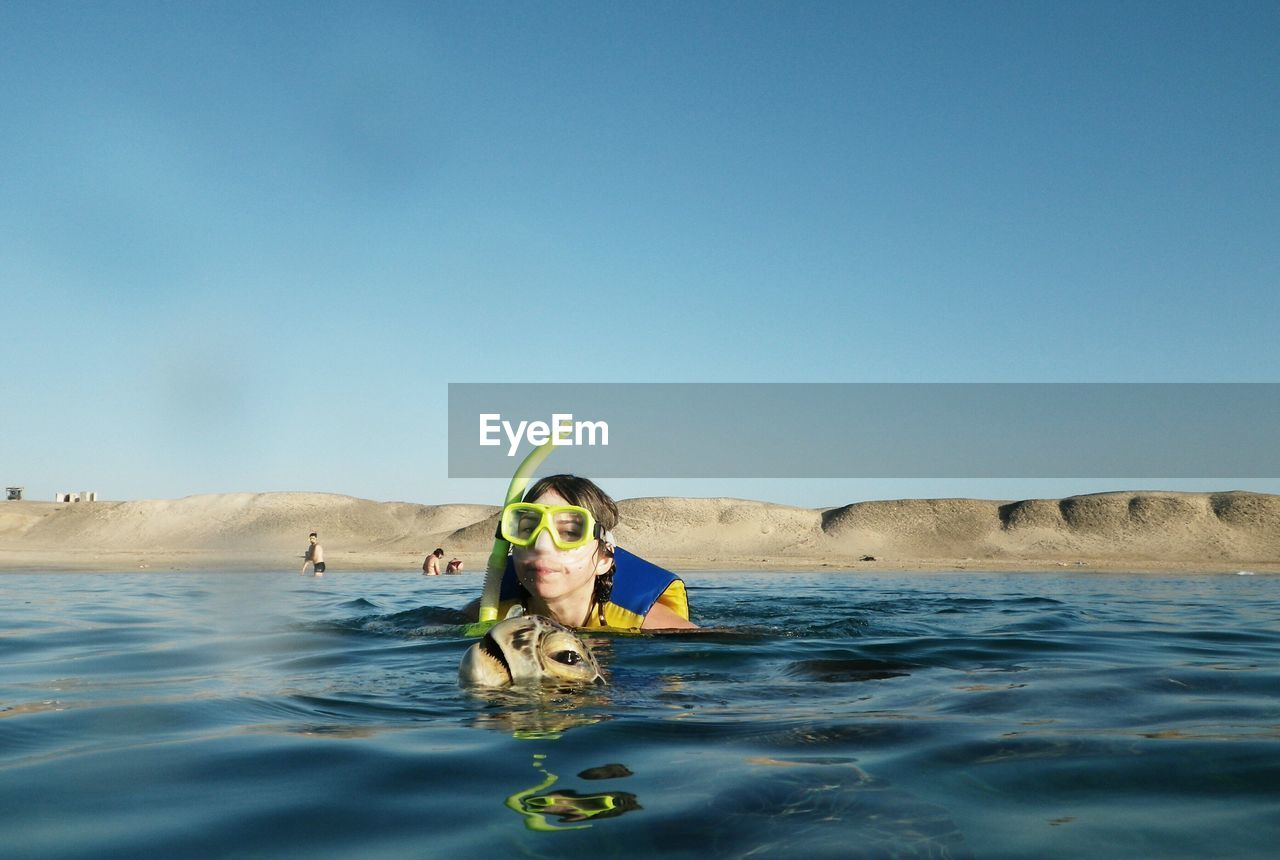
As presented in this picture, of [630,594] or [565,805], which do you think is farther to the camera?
[630,594]

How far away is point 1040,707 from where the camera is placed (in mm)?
3916

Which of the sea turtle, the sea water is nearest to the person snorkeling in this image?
the sea water

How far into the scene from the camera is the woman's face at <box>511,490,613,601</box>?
5234 mm

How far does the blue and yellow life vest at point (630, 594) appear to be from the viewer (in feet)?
19.5

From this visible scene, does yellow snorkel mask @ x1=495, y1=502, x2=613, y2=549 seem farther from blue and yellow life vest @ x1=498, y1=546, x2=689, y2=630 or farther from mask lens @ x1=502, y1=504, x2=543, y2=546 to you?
blue and yellow life vest @ x1=498, y1=546, x2=689, y2=630

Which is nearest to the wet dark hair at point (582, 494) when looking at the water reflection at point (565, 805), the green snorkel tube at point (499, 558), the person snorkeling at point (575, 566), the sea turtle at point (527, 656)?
the person snorkeling at point (575, 566)

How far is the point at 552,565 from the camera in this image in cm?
527

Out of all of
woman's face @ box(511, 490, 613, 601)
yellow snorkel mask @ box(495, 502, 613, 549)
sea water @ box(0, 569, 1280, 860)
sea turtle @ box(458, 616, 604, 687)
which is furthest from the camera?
woman's face @ box(511, 490, 613, 601)

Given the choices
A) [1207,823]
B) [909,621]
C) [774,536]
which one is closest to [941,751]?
[1207,823]

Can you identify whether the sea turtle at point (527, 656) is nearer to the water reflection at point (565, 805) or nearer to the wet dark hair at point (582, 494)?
the water reflection at point (565, 805)

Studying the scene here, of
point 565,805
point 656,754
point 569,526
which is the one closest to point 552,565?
point 569,526

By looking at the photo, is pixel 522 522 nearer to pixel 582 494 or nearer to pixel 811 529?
pixel 582 494

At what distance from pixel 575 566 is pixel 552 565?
0.15 m

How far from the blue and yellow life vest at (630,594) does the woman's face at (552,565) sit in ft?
1.59
